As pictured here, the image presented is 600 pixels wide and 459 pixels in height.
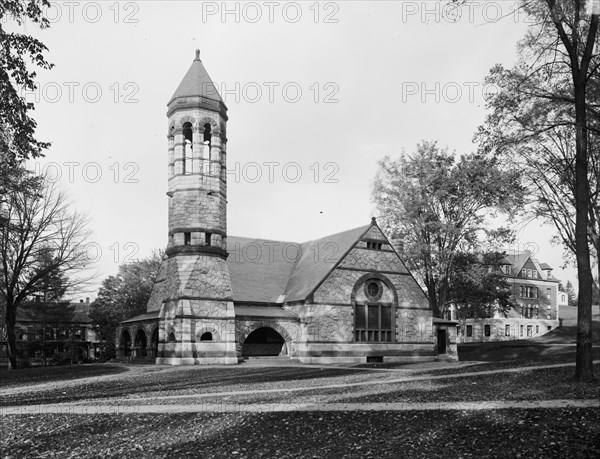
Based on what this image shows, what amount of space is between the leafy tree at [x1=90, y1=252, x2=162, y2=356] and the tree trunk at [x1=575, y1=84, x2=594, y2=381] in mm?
48715

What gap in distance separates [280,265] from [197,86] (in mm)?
14057

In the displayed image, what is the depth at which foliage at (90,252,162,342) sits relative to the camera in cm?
6206

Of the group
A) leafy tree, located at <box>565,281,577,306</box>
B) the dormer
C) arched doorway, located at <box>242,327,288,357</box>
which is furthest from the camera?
leafy tree, located at <box>565,281,577,306</box>

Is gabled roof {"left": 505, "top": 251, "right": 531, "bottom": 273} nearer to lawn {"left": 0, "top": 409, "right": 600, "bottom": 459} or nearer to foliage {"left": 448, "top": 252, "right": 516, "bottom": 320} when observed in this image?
foliage {"left": 448, "top": 252, "right": 516, "bottom": 320}

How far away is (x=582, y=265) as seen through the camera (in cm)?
1848

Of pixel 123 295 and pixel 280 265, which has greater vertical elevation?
pixel 280 265

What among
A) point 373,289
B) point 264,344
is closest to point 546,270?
point 373,289

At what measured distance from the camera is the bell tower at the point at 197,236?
35188 millimetres

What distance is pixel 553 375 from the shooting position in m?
20.1

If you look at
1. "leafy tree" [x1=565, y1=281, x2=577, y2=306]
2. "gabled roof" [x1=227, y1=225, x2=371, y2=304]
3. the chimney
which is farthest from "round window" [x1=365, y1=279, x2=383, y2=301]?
"leafy tree" [x1=565, y1=281, x2=577, y2=306]

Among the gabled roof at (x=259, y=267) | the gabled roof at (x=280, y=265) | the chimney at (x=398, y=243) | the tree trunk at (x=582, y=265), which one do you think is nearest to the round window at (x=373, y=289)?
the gabled roof at (x=280, y=265)

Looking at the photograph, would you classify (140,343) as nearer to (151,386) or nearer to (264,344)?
(264,344)

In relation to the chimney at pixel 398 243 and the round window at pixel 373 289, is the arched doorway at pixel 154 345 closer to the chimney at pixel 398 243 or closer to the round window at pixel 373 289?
the round window at pixel 373 289

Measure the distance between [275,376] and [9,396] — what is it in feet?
33.2
